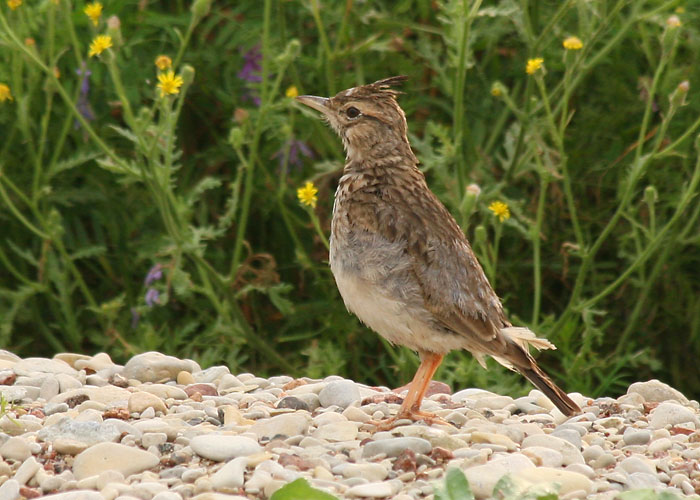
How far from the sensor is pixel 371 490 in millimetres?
3795

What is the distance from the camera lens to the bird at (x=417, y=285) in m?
4.62

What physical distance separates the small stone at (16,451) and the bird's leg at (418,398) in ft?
4.01

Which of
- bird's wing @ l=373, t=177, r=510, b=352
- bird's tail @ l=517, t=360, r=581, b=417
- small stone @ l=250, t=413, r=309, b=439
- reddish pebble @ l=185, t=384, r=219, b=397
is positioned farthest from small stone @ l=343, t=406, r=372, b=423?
reddish pebble @ l=185, t=384, r=219, b=397

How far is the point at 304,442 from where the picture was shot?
430 cm

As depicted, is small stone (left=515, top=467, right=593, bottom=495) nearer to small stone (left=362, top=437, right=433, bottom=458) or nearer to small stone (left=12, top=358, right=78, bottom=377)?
small stone (left=362, top=437, right=433, bottom=458)

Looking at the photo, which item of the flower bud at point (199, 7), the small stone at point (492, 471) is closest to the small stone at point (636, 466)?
the small stone at point (492, 471)

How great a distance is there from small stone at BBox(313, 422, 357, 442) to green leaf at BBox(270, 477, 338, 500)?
30.8 inches

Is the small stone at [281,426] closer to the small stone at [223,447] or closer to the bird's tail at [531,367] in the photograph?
the small stone at [223,447]

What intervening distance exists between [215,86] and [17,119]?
1134 millimetres

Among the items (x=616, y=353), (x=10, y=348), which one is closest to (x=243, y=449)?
(x=616, y=353)

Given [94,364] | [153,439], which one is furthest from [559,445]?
[94,364]

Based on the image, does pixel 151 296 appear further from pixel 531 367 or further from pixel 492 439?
pixel 492 439

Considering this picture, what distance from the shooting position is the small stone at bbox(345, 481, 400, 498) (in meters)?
3.78

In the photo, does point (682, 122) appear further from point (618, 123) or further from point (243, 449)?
point (243, 449)
